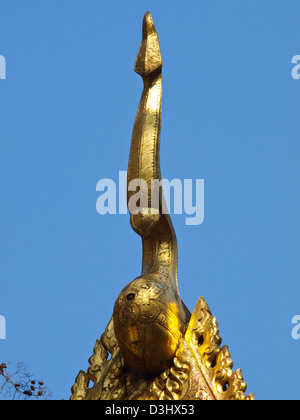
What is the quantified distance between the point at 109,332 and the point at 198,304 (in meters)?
0.89

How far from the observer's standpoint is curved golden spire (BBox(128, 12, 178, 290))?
1143 cm

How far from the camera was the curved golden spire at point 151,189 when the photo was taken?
37.5 feet

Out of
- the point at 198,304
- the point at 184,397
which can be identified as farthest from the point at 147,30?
the point at 184,397

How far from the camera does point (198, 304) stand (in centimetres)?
1141

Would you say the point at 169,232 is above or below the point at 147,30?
below

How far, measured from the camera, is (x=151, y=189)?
37.6 feet
